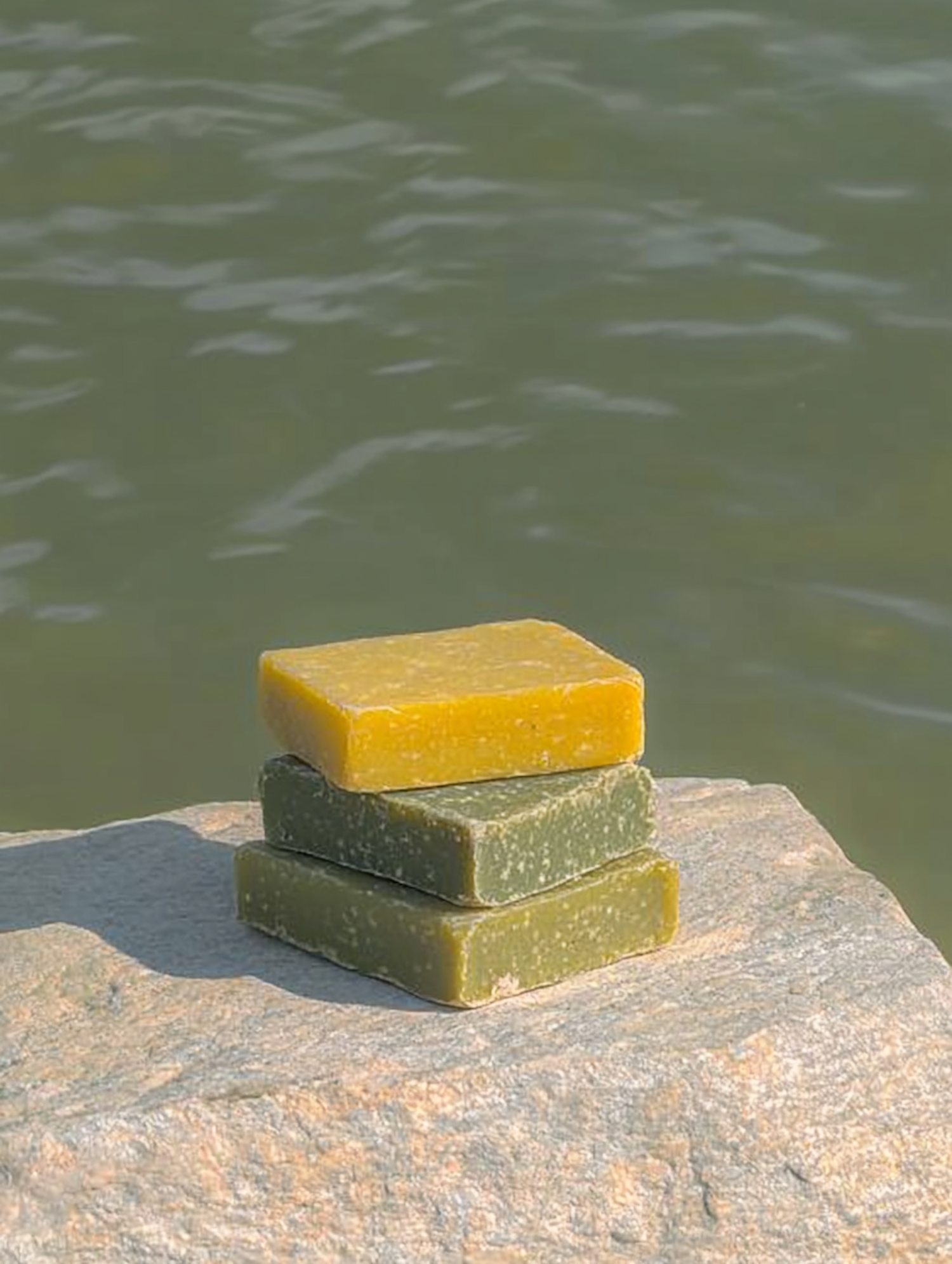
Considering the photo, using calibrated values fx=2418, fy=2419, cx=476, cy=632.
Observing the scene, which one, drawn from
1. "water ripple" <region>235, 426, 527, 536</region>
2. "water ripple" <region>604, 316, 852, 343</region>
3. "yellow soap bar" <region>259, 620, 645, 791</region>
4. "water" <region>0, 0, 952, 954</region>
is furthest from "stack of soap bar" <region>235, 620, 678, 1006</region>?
"water ripple" <region>604, 316, 852, 343</region>

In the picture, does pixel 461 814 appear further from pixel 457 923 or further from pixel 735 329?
pixel 735 329

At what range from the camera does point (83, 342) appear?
593cm

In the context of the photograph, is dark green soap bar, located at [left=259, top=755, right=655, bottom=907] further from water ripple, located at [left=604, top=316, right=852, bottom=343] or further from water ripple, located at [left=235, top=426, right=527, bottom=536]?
water ripple, located at [left=604, top=316, right=852, bottom=343]

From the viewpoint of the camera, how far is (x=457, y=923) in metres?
2.85

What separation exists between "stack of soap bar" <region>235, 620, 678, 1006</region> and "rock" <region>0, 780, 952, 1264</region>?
6 cm

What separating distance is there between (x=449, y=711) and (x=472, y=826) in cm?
16

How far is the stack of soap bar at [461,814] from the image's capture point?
2871 mm

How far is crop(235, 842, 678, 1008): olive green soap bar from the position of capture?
2883 millimetres

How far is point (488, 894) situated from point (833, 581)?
8.42ft

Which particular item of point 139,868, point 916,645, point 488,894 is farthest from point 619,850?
point 916,645

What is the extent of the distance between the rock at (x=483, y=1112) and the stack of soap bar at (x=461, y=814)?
0.20 feet

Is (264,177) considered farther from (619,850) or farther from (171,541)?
(619,850)

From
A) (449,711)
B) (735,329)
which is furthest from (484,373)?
(449,711)

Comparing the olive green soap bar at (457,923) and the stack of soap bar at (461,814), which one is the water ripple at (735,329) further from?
the olive green soap bar at (457,923)
